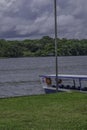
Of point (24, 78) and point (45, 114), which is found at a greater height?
point (45, 114)

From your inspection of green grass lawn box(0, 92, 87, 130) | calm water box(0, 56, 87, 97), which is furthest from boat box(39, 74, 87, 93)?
green grass lawn box(0, 92, 87, 130)

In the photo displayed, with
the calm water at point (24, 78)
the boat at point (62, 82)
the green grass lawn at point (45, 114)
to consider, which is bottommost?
the calm water at point (24, 78)

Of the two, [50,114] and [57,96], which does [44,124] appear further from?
[57,96]

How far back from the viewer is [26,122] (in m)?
13.3

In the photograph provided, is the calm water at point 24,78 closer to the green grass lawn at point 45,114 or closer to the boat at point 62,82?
the boat at point 62,82

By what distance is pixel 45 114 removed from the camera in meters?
14.6

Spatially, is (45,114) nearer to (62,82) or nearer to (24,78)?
(62,82)

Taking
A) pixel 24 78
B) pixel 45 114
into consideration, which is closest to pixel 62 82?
pixel 45 114

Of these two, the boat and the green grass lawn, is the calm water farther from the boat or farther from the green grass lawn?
the green grass lawn

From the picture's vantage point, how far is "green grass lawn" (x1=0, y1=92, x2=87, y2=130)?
495 inches

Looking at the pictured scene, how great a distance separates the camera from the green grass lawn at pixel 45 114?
12.6 m

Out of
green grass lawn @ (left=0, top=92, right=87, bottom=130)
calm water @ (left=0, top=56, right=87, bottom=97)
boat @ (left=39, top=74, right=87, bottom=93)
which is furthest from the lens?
calm water @ (left=0, top=56, right=87, bottom=97)

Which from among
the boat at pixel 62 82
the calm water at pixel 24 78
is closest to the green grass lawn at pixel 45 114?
the boat at pixel 62 82

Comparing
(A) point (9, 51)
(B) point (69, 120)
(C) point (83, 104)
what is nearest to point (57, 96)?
(C) point (83, 104)
